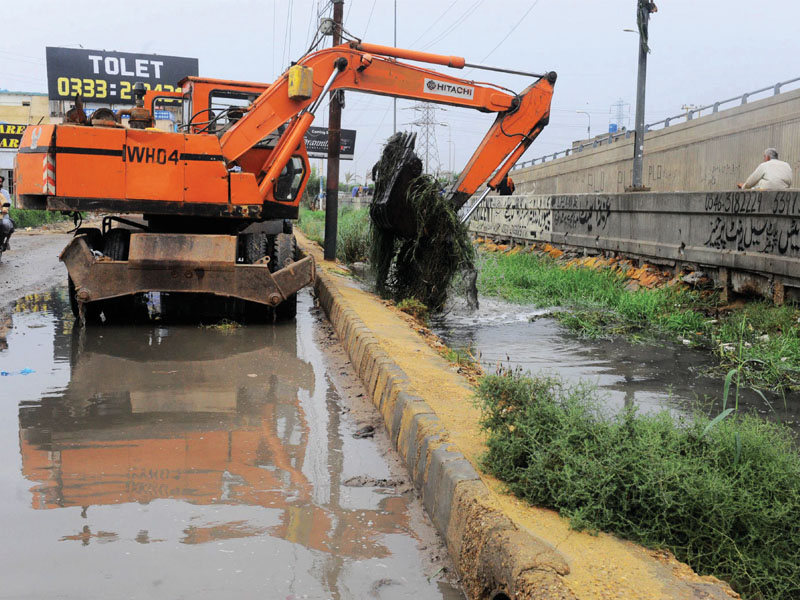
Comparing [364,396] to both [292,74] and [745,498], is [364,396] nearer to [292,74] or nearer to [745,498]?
[745,498]

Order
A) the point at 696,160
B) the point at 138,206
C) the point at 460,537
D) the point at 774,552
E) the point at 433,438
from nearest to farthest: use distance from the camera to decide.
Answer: the point at 774,552 < the point at 460,537 < the point at 433,438 < the point at 138,206 < the point at 696,160

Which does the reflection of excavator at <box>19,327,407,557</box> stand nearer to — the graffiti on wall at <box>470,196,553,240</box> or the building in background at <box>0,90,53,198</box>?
the graffiti on wall at <box>470,196,553,240</box>

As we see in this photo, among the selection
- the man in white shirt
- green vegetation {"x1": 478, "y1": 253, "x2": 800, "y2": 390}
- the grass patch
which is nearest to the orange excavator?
the grass patch

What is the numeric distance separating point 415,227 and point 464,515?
768cm

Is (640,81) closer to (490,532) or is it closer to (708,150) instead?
(708,150)

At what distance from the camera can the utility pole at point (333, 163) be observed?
48.3 ft

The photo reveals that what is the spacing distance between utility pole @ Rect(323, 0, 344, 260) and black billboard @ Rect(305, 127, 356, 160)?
28802 millimetres

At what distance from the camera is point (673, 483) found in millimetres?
3156

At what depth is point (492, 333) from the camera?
33.6 ft

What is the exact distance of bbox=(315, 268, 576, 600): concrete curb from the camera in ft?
9.07

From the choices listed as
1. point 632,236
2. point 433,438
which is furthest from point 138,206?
point 632,236

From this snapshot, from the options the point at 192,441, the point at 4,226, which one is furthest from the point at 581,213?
the point at 192,441

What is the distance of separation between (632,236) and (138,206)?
9326mm

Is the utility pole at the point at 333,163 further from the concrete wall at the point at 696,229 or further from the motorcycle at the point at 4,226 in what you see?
the motorcycle at the point at 4,226
